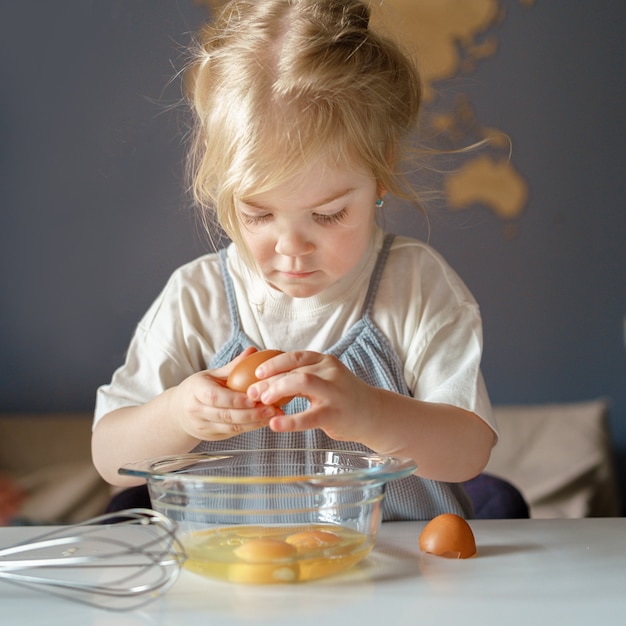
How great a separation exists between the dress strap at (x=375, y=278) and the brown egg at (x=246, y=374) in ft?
1.01

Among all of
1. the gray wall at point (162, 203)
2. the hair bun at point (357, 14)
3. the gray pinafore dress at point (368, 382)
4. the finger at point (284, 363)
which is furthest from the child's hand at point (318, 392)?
the gray wall at point (162, 203)

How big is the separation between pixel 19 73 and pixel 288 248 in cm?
183

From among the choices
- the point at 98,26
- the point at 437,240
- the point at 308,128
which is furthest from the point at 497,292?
the point at 308,128

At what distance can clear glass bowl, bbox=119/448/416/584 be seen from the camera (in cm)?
53

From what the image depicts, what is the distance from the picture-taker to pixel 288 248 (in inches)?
30.7

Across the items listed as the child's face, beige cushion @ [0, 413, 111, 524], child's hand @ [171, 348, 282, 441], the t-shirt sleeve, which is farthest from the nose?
beige cushion @ [0, 413, 111, 524]

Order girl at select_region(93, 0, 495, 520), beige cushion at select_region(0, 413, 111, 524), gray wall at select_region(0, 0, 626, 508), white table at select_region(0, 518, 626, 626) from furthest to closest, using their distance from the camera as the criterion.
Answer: gray wall at select_region(0, 0, 626, 508)
beige cushion at select_region(0, 413, 111, 524)
girl at select_region(93, 0, 495, 520)
white table at select_region(0, 518, 626, 626)

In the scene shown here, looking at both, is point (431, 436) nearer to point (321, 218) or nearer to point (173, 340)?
point (321, 218)

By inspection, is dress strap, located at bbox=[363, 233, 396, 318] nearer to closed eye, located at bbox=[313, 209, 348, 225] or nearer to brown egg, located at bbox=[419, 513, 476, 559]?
closed eye, located at bbox=[313, 209, 348, 225]

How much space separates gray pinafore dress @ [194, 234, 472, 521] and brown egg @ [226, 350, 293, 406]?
0.27 m

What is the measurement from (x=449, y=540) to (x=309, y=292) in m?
0.35

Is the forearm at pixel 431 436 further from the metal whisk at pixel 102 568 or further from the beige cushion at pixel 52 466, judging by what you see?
the beige cushion at pixel 52 466

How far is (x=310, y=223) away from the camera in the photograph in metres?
0.78

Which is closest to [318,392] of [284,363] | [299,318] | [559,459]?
[284,363]
